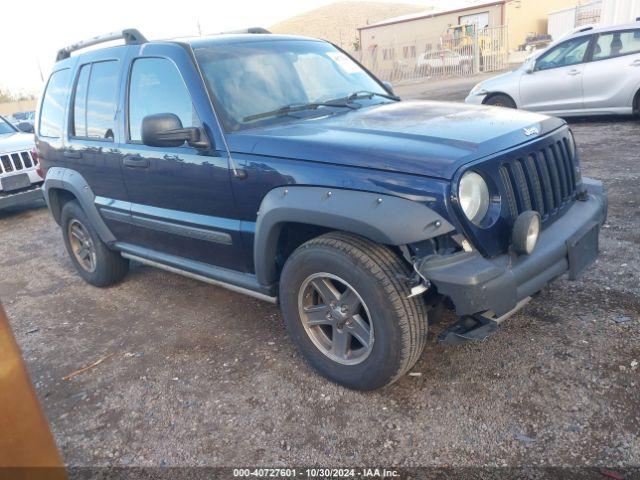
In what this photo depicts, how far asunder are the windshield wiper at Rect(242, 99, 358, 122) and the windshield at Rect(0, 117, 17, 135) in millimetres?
7325

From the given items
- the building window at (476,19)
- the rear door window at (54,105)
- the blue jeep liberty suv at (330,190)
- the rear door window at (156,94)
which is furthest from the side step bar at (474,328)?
the building window at (476,19)

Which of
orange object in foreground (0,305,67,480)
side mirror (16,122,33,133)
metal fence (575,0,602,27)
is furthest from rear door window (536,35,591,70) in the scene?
metal fence (575,0,602,27)

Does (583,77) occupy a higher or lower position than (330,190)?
lower

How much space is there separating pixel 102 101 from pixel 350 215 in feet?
8.51

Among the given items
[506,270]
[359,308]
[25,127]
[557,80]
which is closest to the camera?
[506,270]

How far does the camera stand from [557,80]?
919 centimetres

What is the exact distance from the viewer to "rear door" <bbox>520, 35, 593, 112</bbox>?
9016mm

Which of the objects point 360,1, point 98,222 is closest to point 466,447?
point 98,222

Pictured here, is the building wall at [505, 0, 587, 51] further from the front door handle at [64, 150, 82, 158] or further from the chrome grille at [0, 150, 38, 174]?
the front door handle at [64, 150, 82, 158]

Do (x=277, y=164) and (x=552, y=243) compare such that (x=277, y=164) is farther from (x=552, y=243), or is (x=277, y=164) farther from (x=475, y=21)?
(x=475, y=21)

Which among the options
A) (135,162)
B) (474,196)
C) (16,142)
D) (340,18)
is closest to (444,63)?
(16,142)

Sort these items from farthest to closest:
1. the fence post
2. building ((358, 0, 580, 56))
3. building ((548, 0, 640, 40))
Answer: building ((358, 0, 580, 56))
the fence post
building ((548, 0, 640, 40))

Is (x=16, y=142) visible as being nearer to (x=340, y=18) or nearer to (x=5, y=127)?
(x=5, y=127)

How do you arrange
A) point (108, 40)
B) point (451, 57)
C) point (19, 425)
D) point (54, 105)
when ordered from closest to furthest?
point (19, 425) → point (108, 40) → point (54, 105) → point (451, 57)
